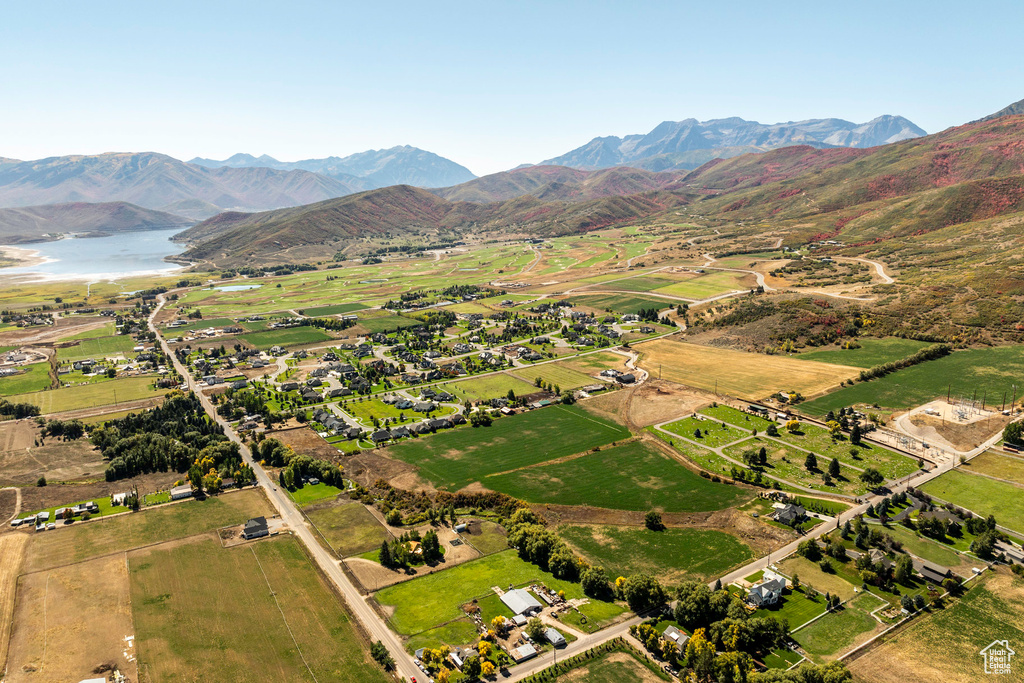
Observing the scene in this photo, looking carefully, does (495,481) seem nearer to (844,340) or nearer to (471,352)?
(471,352)

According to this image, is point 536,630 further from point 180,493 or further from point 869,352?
point 869,352

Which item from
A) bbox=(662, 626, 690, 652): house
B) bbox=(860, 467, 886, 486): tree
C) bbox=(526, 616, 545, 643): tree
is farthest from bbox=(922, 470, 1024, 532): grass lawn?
bbox=(526, 616, 545, 643): tree

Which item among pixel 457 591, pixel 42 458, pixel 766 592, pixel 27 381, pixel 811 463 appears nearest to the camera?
pixel 766 592

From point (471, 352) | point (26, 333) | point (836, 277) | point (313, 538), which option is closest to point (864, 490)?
point (313, 538)

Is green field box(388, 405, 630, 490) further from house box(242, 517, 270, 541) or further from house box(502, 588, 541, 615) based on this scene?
house box(502, 588, 541, 615)

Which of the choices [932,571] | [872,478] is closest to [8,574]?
[932,571]

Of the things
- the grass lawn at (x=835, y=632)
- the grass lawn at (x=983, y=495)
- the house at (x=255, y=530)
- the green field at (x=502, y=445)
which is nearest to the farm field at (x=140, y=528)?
the house at (x=255, y=530)
